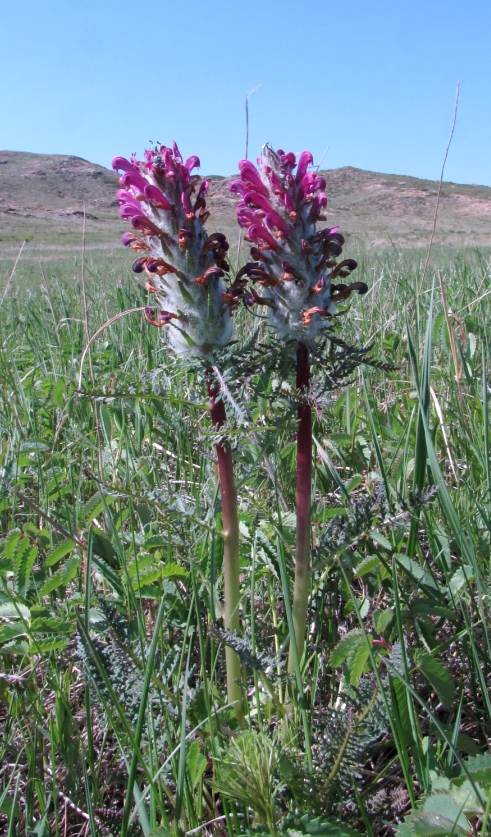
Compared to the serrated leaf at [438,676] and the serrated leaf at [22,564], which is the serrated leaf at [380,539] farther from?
the serrated leaf at [22,564]

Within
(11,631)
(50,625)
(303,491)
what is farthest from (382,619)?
Result: (11,631)

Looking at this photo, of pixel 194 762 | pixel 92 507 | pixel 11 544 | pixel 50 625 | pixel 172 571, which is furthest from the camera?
pixel 92 507

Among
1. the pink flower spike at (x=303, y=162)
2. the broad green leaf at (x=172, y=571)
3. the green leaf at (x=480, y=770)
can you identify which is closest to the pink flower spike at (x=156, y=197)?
the pink flower spike at (x=303, y=162)

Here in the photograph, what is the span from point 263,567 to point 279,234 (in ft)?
3.26

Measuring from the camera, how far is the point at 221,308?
4.57 ft

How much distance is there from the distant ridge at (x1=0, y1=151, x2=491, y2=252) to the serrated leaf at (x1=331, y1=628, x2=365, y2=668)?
124ft

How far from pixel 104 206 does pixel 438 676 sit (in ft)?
180

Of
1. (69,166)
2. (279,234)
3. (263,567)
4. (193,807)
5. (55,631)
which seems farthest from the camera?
(69,166)

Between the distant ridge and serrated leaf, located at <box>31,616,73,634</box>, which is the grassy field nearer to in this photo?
serrated leaf, located at <box>31,616,73,634</box>

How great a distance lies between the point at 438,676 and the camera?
Result: 1.28m

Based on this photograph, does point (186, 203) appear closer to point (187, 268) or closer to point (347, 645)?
point (187, 268)

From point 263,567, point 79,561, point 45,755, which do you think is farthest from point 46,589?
point 263,567

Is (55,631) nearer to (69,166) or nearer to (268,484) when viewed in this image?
(268,484)

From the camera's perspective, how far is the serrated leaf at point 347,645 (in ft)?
4.48
